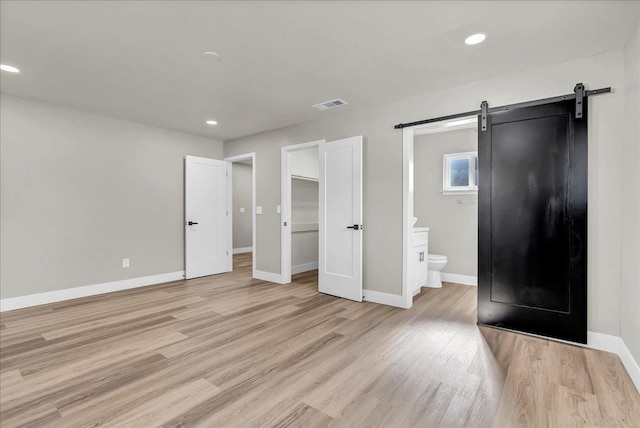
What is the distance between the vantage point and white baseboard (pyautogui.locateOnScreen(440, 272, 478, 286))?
4871 millimetres

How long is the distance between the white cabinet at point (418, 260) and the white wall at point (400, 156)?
0.36m

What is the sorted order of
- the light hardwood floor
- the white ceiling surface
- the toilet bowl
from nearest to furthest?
the light hardwood floor
the white ceiling surface
the toilet bowl

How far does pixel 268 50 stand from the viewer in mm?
2596

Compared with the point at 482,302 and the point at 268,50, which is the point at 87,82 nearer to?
the point at 268,50

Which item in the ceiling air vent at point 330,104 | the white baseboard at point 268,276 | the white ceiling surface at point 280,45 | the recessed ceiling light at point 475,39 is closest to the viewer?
the white ceiling surface at point 280,45

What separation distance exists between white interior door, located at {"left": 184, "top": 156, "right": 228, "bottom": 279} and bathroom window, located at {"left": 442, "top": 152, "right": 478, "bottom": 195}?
3863 mm

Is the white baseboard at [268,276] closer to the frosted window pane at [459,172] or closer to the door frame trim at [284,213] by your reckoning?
the door frame trim at [284,213]

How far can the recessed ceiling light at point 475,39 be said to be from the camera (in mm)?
2369

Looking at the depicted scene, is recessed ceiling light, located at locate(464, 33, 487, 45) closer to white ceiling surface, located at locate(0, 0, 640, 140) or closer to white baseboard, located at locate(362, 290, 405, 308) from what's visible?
white ceiling surface, located at locate(0, 0, 640, 140)

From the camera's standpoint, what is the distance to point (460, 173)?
5.07 metres

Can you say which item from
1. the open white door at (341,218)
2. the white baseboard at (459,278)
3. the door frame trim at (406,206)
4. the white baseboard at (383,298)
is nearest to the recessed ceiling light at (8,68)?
the open white door at (341,218)

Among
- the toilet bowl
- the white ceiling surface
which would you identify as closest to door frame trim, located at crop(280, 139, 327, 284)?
the white ceiling surface

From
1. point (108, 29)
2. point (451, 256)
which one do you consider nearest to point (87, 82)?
point (108, 29)

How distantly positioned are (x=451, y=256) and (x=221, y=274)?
3952 mm
